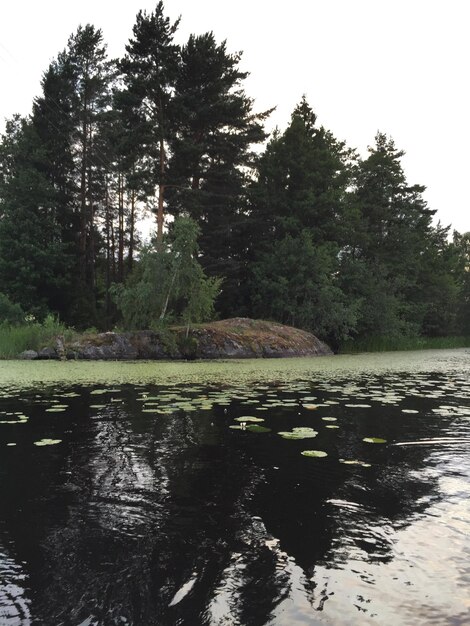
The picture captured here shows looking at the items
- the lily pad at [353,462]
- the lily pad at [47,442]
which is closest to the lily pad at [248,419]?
the lily pad at [353,462]

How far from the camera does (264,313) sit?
25281mm

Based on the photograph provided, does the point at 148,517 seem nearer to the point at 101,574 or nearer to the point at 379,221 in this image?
the point at 101,574

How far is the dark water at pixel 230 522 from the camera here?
1.56 meters

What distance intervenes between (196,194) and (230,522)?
68.9ft

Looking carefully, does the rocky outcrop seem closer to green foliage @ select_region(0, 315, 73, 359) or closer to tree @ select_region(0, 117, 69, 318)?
green foliage @ select_region(0, 315, 73, 359)

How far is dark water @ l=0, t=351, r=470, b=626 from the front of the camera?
1558 mm

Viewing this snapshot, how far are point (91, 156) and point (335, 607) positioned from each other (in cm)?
3058

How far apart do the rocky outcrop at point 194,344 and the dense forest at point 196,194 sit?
4.81ft

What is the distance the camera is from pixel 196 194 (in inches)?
867

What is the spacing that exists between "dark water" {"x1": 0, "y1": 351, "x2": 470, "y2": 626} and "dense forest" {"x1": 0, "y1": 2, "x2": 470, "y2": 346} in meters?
12.8

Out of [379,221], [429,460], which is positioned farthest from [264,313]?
[429,460]

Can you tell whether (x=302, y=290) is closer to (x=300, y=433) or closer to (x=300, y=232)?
(x=300, y=232)

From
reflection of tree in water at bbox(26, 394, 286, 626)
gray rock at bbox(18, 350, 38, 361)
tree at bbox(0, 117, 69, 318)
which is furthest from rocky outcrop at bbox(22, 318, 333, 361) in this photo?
reflection of tree in water at bbox(26, 394, 286, 626)

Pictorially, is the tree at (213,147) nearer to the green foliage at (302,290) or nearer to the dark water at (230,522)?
the green foliage at (302,290)
